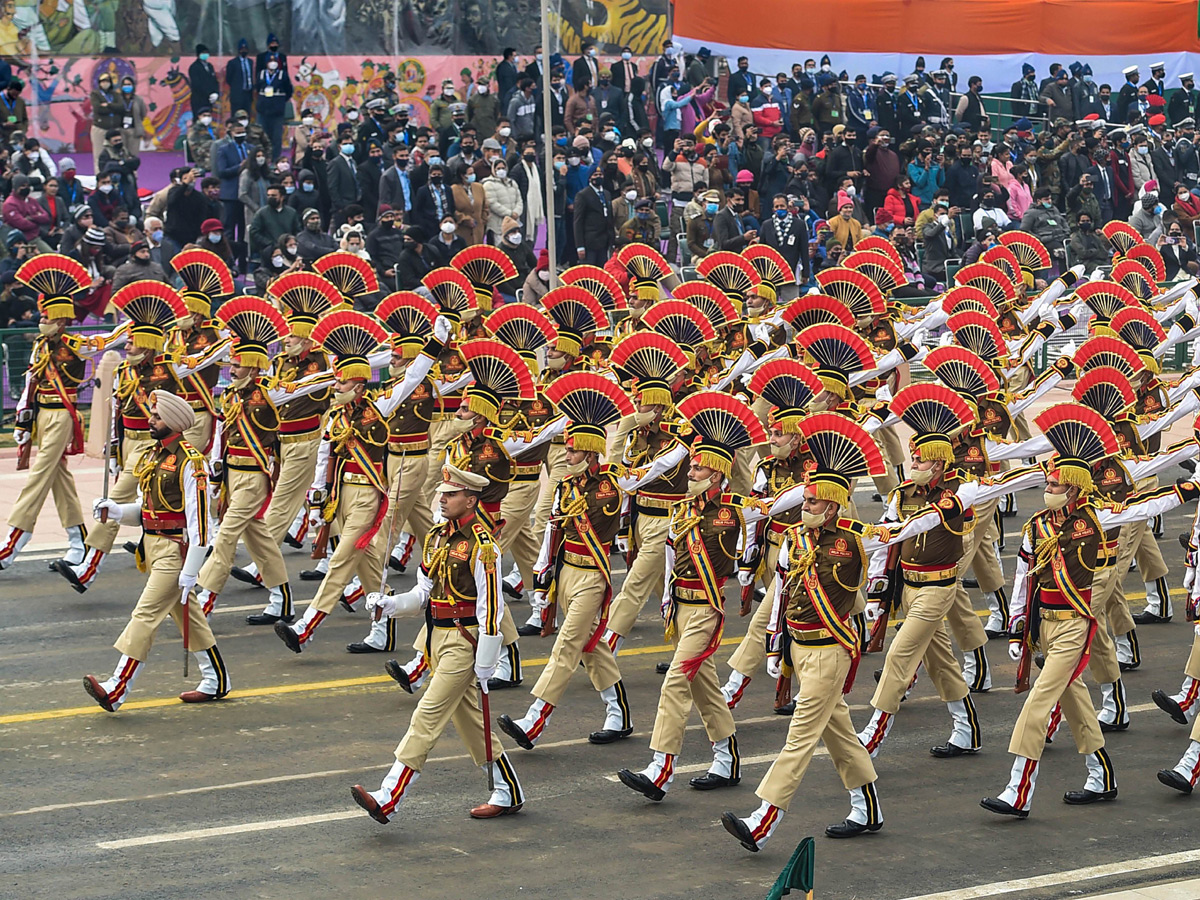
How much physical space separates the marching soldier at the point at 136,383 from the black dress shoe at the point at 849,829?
778cm

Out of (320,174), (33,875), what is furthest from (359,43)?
(33,875)

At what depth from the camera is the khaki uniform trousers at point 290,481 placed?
680 inches

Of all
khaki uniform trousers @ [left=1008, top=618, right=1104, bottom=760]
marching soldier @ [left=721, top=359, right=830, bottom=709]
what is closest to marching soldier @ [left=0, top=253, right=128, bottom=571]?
marching soldier @ [left=721, top=359, right=830, bottom=709]

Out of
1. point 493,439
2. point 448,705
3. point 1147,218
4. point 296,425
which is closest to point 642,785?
point 448,705

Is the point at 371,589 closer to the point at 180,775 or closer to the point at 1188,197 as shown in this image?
the point at 180,775

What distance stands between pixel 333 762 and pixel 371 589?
11.3ft

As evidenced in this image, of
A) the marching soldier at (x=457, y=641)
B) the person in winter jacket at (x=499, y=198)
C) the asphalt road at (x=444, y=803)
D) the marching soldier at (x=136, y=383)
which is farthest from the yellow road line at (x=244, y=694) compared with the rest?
the person in winter jacket at (x=499, y=198)

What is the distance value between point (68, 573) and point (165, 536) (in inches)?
140

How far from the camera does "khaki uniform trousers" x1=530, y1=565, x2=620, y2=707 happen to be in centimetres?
1303

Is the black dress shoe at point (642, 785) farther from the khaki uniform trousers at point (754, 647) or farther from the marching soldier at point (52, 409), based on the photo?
the marching soldier at point (52, 409)

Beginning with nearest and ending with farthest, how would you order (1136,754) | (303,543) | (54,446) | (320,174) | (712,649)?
(712,649) < (1136,754) < (54,446) < (303,543) < (320,174)

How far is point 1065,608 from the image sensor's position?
12.1 meters

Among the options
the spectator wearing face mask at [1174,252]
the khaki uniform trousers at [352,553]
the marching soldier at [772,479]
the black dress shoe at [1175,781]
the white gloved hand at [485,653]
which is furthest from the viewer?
the spectator wearing face mask at [1174,252]

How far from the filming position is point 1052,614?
39.9 feet
